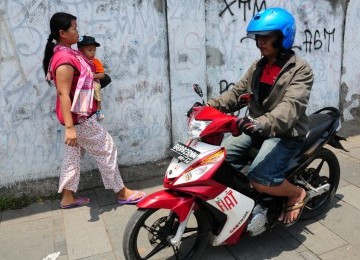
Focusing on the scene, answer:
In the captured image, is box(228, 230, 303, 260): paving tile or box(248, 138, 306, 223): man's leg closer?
box(248, 138, 306, 223): man's leg

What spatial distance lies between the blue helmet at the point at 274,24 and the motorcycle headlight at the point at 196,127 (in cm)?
76

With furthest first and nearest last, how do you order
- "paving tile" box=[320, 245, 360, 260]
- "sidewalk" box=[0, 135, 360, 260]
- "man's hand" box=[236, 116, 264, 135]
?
"sidewalk" box=[0, 135, 360, 260]
"paving tile" box=[320, 245, 360, 260]
"man's hand" box=[236, 116, 264, 135]

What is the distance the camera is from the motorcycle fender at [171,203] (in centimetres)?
261

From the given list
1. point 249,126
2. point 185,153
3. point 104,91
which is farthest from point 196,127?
point 104,91

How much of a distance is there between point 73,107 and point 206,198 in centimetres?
149

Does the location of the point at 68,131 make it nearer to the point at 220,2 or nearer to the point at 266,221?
the point at 266,221

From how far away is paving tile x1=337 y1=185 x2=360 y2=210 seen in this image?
3893 mm

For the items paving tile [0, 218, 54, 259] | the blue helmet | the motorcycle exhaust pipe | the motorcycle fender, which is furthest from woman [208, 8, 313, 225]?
paving tile [0, 218, 54, 259]


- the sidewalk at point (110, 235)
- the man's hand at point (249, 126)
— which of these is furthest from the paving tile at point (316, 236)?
the man's hand at point (249, 126)

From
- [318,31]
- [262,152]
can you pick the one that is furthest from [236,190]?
[318,31]

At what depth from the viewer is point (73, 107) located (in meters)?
3.43

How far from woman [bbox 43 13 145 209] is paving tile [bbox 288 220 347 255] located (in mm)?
1749

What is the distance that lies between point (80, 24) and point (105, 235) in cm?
208

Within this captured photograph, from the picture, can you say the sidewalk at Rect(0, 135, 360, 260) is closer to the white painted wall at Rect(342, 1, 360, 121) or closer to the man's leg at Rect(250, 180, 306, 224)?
the man's leg at Rect(250, 180, 306, 224)
